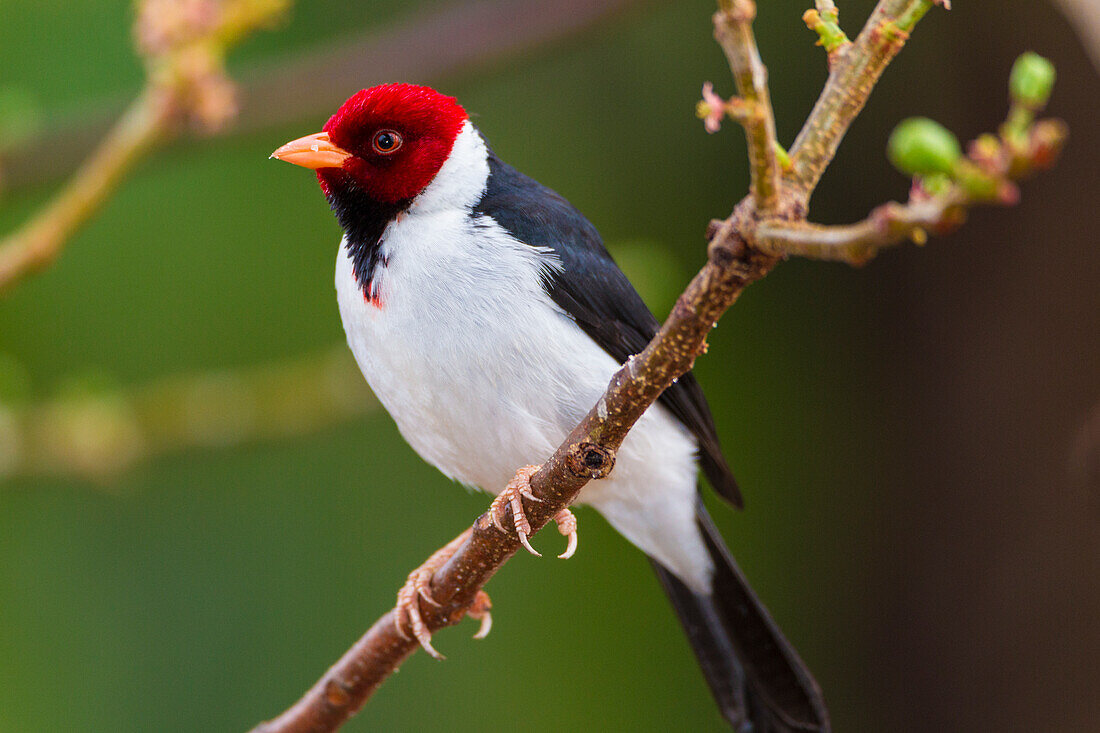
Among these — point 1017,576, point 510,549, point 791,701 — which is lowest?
point 1017,576

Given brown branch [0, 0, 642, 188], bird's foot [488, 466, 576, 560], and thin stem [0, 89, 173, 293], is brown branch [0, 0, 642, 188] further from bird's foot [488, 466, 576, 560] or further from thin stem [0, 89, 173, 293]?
bird's foot [488, 466, 576, 560]

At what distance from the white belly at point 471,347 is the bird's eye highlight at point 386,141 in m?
0.16

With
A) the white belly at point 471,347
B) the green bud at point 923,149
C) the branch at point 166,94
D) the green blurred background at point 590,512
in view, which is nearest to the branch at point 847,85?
the green bud at point 923,149

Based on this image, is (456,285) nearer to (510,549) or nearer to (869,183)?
(510,549)

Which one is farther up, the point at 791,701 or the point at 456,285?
the point at 456,285

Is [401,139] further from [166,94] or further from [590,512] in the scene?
[590,512]

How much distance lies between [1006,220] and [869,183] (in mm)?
510

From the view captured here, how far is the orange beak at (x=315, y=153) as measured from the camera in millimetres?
2111

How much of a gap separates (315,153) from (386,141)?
0.15 meters

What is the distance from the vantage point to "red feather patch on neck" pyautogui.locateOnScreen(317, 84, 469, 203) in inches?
85.1

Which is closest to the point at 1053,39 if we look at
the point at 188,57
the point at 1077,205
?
the point at 1077,205

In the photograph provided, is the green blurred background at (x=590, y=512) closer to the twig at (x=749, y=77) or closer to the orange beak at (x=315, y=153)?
the orange beak at (x=315, y=153)

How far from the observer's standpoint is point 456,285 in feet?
6.33

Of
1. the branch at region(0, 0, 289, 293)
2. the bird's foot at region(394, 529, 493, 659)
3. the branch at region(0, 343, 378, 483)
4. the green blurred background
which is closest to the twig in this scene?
the bird's foot at region(394, 529, 493, 659)
